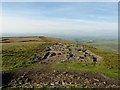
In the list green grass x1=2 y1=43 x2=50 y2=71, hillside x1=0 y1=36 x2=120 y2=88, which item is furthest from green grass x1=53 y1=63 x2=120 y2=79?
green grass x1=2 y1=43 x2=50 y2=71

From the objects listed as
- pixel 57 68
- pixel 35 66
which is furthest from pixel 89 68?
pixel 35 66

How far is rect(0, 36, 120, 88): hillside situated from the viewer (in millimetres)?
36469

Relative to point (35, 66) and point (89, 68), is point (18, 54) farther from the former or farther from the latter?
point (89, 68)

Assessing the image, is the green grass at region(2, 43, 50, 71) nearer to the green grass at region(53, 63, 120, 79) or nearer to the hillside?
the hillside

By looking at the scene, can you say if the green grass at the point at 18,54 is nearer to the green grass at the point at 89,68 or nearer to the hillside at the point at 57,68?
the hillside at the point at 57,68

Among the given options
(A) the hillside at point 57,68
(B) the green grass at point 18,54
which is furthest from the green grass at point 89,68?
(B) the green grass at point 18,54

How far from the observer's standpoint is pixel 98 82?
119 feet

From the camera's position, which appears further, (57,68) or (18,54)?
(18,54)

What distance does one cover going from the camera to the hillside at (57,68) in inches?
1436

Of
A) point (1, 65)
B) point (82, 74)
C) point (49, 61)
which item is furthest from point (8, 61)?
point (82, 74)

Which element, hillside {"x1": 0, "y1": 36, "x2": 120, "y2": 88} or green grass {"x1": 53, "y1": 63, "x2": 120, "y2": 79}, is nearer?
hillside {"x1": 0, "y1": 36, "x2": 120, "y2": 88}

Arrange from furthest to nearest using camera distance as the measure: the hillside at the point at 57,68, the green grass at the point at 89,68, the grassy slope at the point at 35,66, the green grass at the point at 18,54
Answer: the green grass at the point at 18,54
the grassy slope at the point at 35,66
the green grass at the point at 89,68
the hillside at the point at 57,68

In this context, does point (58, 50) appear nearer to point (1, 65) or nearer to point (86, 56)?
point (86, 56)

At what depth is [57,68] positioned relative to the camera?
41.0 meters
